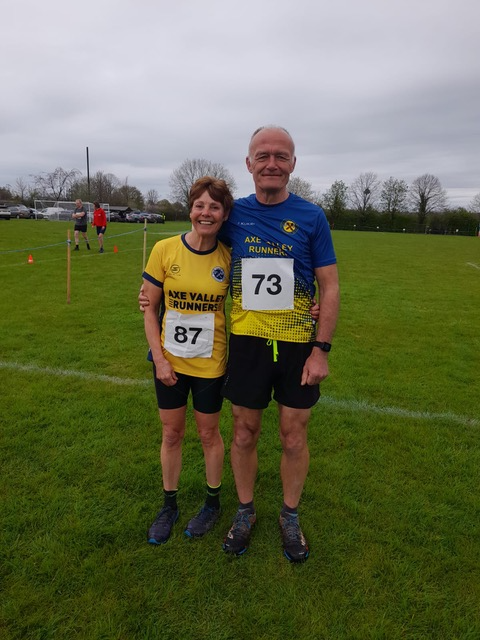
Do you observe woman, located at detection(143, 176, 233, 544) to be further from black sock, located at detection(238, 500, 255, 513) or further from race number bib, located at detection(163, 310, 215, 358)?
black sock, located at detection(238, 500, 255, 513)

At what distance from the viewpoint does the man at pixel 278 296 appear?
7.00 feet

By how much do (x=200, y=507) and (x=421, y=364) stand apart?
12.2ft

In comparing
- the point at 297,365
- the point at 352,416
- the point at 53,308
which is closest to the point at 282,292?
the point at 297,365

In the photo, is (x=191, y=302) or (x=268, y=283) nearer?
(x=268, y=283)

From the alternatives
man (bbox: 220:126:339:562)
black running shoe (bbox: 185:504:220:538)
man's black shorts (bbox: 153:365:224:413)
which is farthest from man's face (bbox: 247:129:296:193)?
black running shoe (bbox: 185:504:220:538)

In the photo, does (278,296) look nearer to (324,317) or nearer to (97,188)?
(324,317)

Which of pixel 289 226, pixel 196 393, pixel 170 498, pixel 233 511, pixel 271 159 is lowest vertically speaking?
pixel 233 511

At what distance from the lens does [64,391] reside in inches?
167

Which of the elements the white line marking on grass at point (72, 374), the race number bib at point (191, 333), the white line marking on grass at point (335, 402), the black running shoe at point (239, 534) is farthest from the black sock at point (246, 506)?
the white line marking on grass at point (72, 374)

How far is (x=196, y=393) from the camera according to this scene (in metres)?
2.39

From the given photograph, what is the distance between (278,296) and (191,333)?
0.53 metres

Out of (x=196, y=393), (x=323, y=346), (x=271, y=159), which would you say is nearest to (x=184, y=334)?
(x=196, y=393)

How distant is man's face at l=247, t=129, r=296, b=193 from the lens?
6.88ft

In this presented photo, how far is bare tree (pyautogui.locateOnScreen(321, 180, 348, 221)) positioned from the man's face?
2644 inches
